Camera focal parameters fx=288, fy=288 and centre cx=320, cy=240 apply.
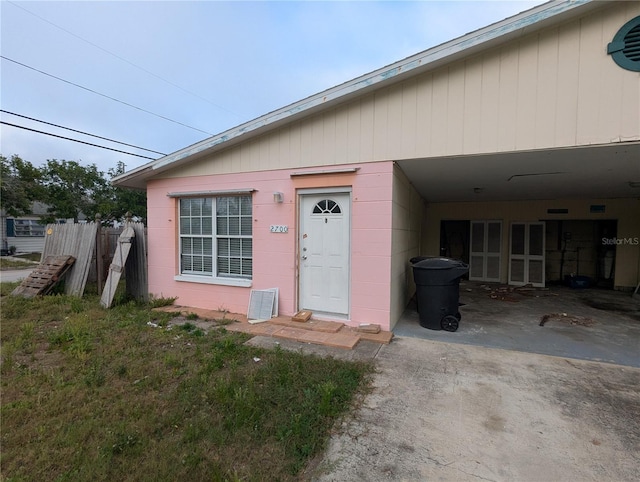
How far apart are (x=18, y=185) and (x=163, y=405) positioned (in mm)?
22141

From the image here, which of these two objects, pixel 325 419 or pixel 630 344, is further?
pixel 630 344

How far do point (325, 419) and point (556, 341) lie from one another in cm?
390

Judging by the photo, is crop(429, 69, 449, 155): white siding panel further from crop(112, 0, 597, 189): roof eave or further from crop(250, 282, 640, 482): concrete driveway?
crop(250, 282, 640, 482): concrete driveway

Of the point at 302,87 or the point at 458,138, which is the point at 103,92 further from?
the point at 458,138

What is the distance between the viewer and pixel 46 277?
6672 millimetres

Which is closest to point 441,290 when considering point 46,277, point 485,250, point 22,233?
point 485,250

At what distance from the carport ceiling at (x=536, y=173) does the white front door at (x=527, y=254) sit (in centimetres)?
139

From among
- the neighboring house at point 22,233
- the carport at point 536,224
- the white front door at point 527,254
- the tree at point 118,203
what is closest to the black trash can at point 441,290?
the carport at point 536,224

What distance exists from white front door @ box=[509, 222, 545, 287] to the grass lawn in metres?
8.10

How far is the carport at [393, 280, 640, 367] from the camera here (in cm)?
397

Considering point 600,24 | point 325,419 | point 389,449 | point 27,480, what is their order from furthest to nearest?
point 600,24 < point 325,419 < point 389,449 < point 27,480

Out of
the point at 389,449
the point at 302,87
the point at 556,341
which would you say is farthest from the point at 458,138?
the point at 302,87

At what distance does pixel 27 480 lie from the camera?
1814 mm

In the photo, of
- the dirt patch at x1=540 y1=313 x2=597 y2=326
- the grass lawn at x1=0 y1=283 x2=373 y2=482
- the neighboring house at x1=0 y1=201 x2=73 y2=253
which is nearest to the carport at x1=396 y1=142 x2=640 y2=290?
the dirt patch at x1=540 y1=313 x2=597 y2=326
